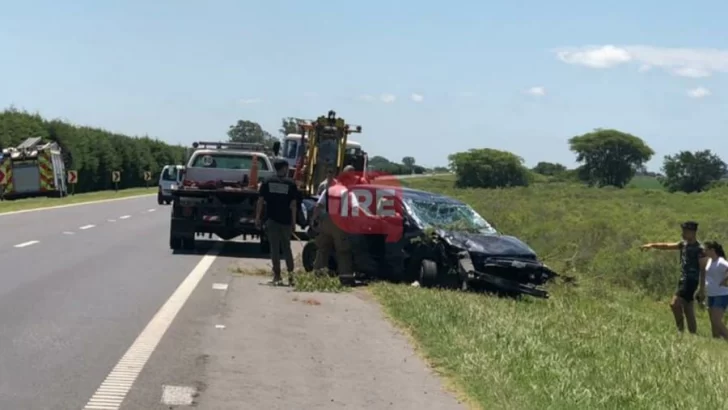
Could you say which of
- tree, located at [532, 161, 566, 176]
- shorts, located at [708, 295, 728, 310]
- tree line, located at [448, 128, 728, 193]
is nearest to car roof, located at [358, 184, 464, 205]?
shorts, located at [708, 295, 728, 310]

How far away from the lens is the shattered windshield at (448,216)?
55.1ft

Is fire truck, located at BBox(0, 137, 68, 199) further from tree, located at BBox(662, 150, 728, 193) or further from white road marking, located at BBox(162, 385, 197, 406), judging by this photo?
tree, located at BBox(662, 150, 728, 193)

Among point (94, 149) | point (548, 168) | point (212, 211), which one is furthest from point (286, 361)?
point (548, 168)

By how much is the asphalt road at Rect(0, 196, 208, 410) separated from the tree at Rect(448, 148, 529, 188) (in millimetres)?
72792

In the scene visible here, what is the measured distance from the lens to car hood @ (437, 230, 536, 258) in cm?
1580

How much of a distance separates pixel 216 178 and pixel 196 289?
30.3ft

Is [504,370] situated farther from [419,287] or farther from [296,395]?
[419,287]

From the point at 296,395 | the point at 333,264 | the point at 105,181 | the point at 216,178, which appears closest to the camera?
the point at 296,395

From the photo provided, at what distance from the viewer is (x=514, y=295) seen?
15828 mm

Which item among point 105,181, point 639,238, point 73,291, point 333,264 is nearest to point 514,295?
point 333,264

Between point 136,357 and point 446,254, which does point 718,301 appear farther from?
point 136,357

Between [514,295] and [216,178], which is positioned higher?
[216,178]

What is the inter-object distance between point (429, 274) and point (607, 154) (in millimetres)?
108998

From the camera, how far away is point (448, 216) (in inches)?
680
